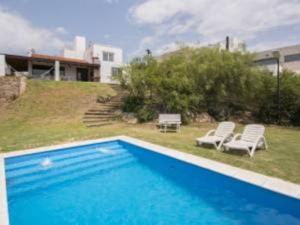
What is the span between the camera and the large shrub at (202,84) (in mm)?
13109

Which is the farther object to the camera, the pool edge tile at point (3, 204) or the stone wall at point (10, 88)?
the stone wall at point (10, 88)

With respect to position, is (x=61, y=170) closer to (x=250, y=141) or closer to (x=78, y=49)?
(x=250, y=141)

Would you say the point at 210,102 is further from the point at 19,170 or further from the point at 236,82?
the point at 19,170

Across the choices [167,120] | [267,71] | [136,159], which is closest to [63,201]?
[136,159]

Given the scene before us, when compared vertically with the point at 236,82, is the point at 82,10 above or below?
above

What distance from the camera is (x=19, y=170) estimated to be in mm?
6031

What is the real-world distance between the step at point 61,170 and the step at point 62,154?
59 cm

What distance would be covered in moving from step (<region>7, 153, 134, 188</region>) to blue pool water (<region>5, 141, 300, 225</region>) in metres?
0.02

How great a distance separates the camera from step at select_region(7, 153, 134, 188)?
5.48 metres

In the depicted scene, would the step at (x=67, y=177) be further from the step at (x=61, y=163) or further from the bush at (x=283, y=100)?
the bush at (x=283, y=100)

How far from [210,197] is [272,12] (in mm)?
13798

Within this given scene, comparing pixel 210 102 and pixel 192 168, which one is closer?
pixel 192 168

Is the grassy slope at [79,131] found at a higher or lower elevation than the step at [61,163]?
higher

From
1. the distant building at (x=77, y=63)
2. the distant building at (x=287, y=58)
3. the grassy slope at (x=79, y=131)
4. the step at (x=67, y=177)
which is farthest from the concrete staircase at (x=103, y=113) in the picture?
the distant building at (x=287, y=58)
